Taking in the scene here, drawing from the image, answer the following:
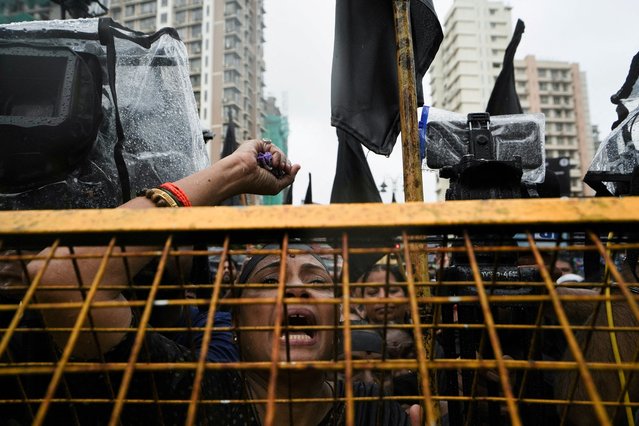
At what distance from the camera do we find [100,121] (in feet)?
4.97

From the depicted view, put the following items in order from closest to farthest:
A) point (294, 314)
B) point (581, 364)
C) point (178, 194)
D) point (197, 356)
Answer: point (581, 364) < point (178, 194) < point (197, 356) < point (294, 314)

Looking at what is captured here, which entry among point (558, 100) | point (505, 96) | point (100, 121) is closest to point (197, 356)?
point (100, 121)

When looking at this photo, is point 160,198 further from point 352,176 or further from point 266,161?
point 352,176

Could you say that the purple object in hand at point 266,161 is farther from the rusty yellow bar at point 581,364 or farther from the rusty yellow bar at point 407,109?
the rusty yellow bar at point 581,364

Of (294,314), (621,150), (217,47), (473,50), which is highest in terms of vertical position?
(473,50)

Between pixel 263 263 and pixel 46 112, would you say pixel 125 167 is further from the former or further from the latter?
pixel 263 263

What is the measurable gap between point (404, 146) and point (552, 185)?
11.6 feet

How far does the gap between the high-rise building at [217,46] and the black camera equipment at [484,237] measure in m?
36.8

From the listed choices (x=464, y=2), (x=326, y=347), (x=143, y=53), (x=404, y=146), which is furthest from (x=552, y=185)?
(x=464, y=2)

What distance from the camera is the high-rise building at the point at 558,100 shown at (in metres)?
51.5

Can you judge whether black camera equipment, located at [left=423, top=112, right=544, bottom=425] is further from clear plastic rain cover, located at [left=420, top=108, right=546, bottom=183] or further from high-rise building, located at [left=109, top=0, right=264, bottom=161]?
high-rise building, located at [left=109, top=0, right=264, bottom=161]

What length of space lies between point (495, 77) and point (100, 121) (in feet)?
176

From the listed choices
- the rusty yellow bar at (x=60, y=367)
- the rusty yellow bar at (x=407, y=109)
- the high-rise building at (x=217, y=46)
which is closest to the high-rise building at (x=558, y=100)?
the high-rise building at (x=217, y=46)

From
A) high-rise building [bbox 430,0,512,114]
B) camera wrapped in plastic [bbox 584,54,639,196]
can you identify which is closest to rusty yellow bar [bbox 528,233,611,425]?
camera wrapped in plastic [bbox 584,54,639,196]
